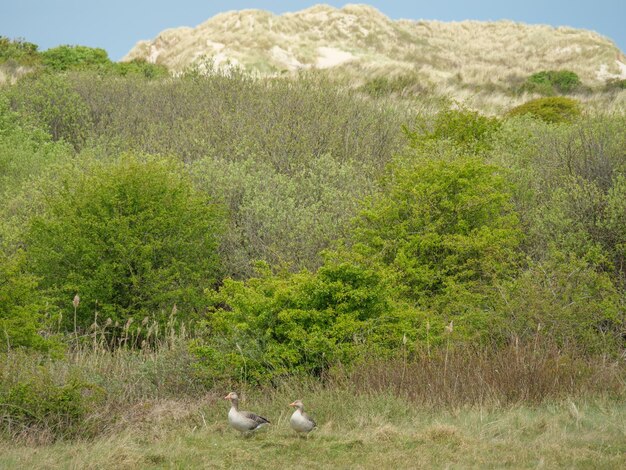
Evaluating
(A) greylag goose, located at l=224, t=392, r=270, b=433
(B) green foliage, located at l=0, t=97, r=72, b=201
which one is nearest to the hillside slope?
(B) green foliage, located at l=0, t=97, r=72, b=201

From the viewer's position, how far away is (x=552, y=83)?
2243 inches

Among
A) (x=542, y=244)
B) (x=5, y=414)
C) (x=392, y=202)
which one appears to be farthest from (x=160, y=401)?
(x=542, y=244)

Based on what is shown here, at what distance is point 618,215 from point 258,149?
1167 centimetres

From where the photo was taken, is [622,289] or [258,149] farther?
[258,149]

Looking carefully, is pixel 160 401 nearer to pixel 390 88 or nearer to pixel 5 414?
pixel 5 414

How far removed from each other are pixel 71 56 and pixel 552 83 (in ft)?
103

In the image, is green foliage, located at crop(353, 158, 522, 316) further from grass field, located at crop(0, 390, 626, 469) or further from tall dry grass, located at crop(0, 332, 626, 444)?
grass field, located at crop(0, 390, 626, 469)

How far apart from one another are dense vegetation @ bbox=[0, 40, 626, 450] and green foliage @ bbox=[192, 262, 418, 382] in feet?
0.11

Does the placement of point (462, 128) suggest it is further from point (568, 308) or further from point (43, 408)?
point (43, 408)

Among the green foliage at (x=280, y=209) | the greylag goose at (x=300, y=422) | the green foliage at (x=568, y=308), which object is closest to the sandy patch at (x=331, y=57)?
the green foliage at (x=280, y=209)

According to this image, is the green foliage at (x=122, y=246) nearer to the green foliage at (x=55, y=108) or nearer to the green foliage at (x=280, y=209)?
the green foliage at (x=280, y=209)

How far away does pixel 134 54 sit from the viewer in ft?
213

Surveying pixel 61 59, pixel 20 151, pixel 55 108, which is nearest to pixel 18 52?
pixel 61 59

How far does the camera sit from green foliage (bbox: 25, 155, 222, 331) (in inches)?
668
